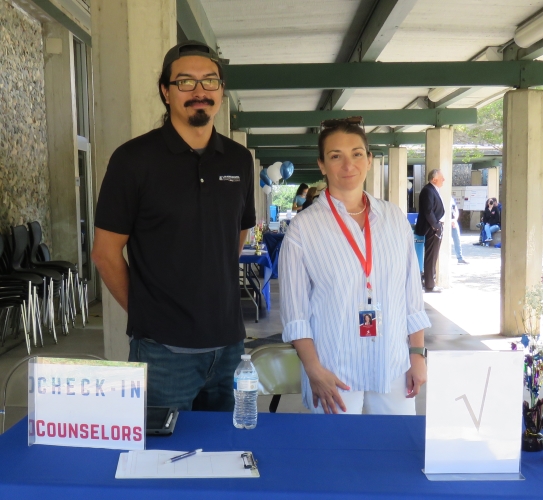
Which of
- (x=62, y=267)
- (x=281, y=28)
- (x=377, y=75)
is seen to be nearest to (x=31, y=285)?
(x=62, y=267)

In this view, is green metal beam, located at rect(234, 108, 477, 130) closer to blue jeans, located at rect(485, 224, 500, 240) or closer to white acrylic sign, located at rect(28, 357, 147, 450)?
white acrylic sign, located at rect(28, 357, 147, 450)

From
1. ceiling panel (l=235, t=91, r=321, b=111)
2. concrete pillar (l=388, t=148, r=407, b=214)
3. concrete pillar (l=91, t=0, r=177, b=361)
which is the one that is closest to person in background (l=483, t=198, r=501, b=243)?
concrete pillar (l=388, t=148, r=407, b=214)

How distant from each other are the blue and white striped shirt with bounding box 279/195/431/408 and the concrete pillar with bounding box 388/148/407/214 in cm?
1397

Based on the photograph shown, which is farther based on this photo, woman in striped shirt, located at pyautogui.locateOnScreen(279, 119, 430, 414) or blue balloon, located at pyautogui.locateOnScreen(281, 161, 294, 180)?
blue balloon, located at pyautogui.locateOnScreen(281, 161, 294, 180)

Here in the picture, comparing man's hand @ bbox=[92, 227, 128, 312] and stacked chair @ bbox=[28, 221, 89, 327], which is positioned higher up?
man's hand @ bbox=[92, 227, 128, 312]

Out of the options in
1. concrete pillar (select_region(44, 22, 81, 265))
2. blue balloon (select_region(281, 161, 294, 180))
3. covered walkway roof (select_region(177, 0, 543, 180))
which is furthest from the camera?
blue balloon (select_region(281, 161, 294, 180))

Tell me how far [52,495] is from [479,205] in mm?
27848

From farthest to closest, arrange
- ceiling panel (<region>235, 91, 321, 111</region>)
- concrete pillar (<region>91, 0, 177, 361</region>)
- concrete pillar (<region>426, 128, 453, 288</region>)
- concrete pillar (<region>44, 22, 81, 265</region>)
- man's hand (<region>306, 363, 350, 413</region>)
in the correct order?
concrete pillar (<region>426, 128, 453, 288</region>) < ceiling panel (<region>235, 91, 321, 111</region>) < concrete pillar (<region>44, 22, 81, 265</region>) < concrete pillar (<region>91, 0, 177, 361</region>) < man's hand (<region>306, 363, 350, 413</region>)

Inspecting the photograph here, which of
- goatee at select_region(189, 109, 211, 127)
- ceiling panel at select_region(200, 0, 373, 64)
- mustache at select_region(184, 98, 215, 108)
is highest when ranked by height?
ceiling panel at select_region(200, 0, 373, 64)

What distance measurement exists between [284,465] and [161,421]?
373mm

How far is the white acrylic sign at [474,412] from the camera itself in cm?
136

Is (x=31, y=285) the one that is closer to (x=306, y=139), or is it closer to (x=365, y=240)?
(x=365, y=240)

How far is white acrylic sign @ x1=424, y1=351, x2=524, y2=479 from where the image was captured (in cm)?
136

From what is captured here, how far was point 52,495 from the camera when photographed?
1.25 meters
